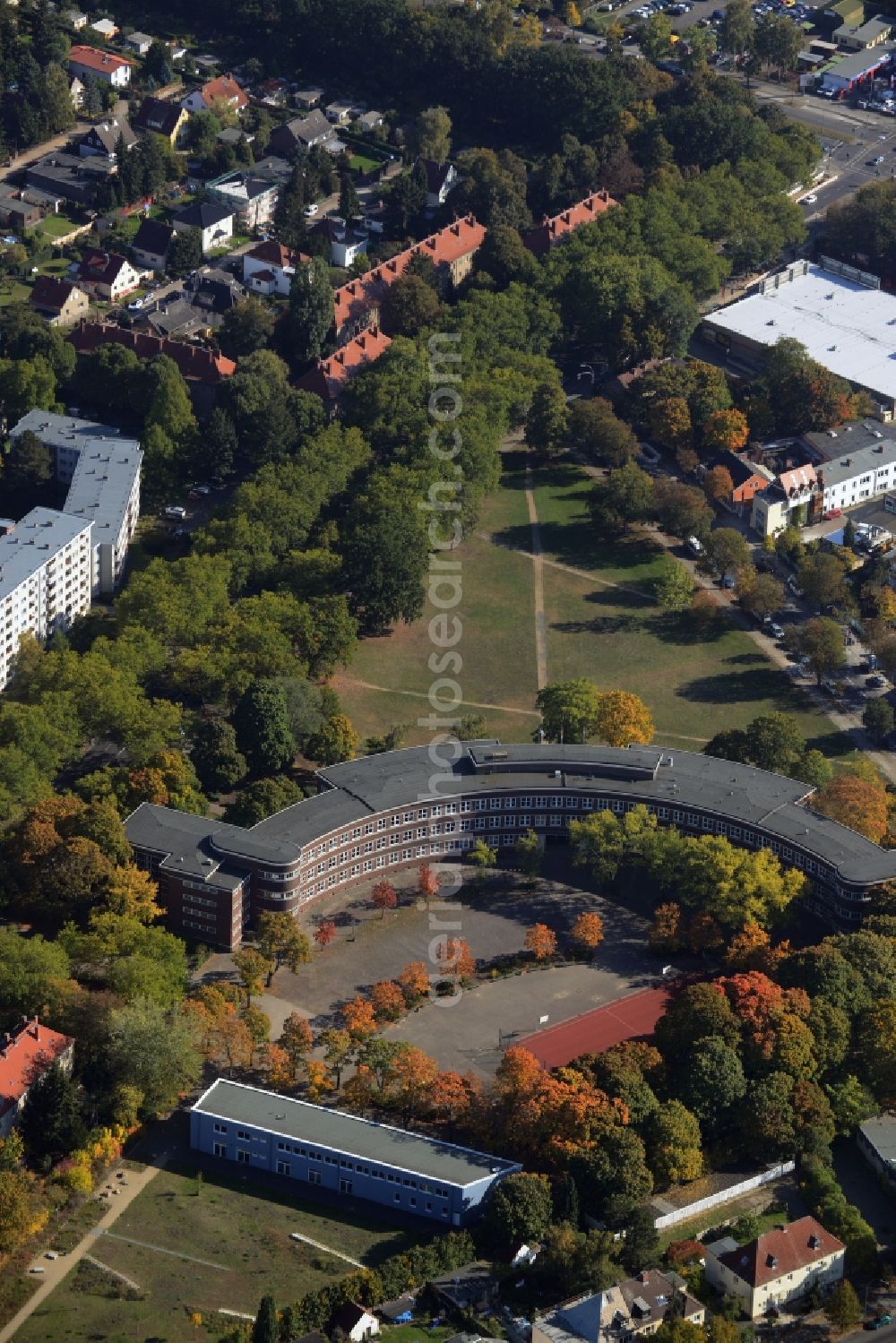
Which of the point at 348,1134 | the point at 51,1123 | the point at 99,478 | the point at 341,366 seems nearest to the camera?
the point at 51,1123

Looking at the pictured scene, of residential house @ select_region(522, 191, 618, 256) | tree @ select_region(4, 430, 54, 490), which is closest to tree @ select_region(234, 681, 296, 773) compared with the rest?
tree @ select_region(4, 430, 54, 490)

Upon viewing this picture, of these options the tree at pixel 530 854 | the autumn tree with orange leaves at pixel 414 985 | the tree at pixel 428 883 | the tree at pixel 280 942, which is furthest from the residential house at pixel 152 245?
the autumn tree with orange leaves at pixel 414 985

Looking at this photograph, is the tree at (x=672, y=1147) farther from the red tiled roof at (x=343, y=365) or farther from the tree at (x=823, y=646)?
the red tiled roof at (x=343, y=365)

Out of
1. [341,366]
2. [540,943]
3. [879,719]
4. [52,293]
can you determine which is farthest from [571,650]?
[52,293]

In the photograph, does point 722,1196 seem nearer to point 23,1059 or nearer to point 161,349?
point 23,1059

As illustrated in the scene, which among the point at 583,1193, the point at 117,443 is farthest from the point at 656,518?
the point at 583,1193

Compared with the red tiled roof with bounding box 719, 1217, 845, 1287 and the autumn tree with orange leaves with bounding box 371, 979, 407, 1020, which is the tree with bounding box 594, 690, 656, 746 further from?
the red tiled roof with bounding box 719, 1217, 845, 1287

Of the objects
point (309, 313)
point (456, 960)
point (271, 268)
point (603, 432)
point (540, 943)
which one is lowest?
point (456, 960)
